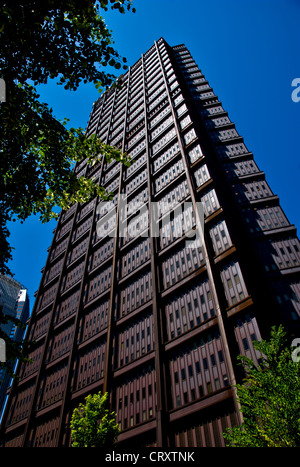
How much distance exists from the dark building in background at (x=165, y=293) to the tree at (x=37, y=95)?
7.70 feet

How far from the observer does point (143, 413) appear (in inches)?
760

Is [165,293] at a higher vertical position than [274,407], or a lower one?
higher

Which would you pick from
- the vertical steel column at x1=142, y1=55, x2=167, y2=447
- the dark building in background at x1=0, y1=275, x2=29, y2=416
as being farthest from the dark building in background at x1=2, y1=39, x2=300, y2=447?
the dark building in background at x1=0, y1=275, x2=29, y2=416

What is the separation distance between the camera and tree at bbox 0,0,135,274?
365 inches

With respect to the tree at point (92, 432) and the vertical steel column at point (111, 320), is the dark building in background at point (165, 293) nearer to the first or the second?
the vertical steel column at point (111, 320)

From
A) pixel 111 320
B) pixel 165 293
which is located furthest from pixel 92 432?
pixel 111 320

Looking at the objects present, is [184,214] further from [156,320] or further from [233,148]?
[233,148]

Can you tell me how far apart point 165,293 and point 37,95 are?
17.4 metres

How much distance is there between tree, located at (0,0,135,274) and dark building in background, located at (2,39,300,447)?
2.35 meters

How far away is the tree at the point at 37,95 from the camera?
9.28 meters

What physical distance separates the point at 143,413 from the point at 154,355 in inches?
142

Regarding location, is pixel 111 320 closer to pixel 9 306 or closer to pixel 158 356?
pixel 158 356

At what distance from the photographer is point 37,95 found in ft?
38.8
